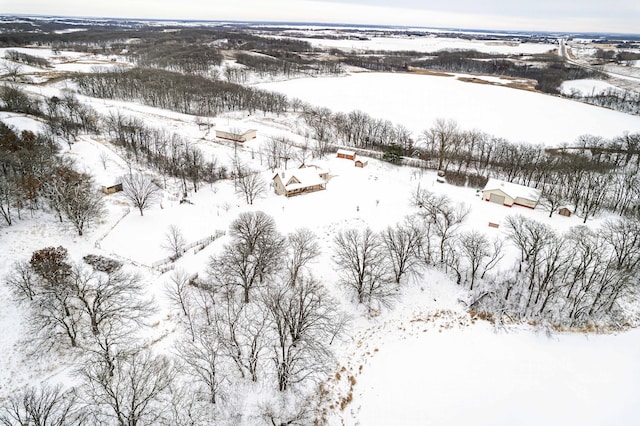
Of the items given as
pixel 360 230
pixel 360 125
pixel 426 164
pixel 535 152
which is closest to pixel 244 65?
pixel 360 125

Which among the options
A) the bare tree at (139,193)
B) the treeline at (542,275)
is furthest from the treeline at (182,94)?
the treeline at (542,275)

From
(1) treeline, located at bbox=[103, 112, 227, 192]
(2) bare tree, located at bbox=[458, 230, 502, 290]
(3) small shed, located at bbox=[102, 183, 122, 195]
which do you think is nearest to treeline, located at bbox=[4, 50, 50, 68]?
(1) treeline, located at bbox=[103, 112, 227, 192]

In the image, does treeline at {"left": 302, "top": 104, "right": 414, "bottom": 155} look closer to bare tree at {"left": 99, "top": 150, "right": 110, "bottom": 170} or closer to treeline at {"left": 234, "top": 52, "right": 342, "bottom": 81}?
bare tree at {"left": 99, "top": 150, "right": 110, "bottom": 170}

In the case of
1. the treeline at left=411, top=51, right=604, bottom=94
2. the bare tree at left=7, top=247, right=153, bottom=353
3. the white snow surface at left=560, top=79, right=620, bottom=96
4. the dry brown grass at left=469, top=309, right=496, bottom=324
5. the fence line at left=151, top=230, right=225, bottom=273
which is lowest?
the dry brown grass at left=469, top=309, right=496, bottom=324

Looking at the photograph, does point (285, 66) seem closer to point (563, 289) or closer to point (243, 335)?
point (563, 289)

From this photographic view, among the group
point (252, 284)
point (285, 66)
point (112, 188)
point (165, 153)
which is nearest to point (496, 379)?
point (252, 284)

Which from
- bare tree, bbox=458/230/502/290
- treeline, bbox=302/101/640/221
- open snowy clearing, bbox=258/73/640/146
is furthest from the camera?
open snowy clearing, bbox=258/73/640/146
